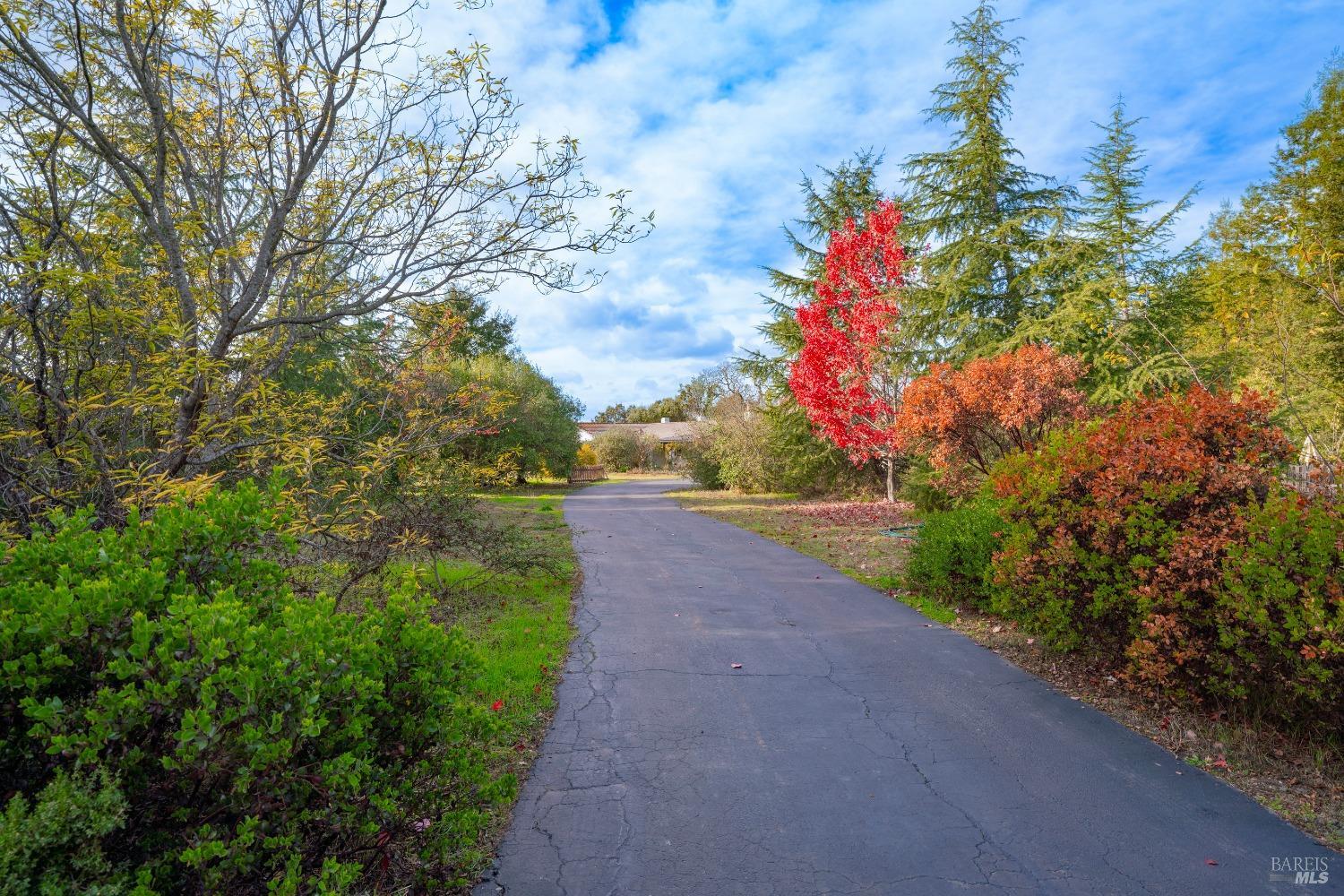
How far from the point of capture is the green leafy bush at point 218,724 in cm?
180

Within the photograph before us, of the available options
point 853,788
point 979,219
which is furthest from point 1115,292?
point 853,788

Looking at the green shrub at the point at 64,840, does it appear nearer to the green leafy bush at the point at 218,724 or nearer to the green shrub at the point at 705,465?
the green leafy bush at the point at 218,724

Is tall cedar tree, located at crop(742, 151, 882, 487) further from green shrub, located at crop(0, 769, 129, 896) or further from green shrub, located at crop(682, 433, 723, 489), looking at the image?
green shrub, located at crop(0, 769, 129, 896)

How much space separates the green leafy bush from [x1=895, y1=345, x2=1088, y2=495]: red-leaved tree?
11.2m

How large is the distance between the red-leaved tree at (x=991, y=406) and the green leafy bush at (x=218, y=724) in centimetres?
1119

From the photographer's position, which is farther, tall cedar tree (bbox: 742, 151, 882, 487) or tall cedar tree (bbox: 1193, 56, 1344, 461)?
tall cedar tree (bbox: 742, 151, 882, 487)

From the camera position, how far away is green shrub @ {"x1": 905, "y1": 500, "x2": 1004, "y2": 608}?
738 cm

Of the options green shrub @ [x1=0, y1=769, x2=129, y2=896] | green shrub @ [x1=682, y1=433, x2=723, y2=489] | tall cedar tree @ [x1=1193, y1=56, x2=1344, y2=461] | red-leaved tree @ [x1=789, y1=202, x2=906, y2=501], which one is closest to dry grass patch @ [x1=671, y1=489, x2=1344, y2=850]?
tall cedar tree @ [x1=1193, y1=56, x2=1344, y2=461]

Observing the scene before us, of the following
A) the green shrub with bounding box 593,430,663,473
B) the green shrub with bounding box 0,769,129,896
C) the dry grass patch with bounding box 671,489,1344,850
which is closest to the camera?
the green shrub with bounding box 0,769,129,896

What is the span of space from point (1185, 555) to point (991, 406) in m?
7.64

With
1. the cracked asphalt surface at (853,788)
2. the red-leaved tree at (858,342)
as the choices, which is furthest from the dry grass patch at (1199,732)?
the red-leaved tree at (858,342)

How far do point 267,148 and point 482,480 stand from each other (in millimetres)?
5013

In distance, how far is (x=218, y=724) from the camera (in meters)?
1.79

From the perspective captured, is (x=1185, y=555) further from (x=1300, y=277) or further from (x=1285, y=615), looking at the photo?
(x=1300, y=277)
